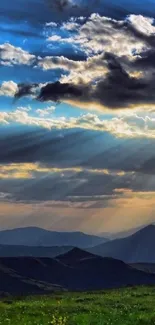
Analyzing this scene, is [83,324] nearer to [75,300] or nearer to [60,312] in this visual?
[60,312]

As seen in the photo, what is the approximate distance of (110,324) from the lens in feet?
94.5

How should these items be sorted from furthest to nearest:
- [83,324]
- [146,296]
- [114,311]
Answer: [146,296], [114,311], [83,324]

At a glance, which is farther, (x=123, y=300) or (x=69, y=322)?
(x=123, y=300)

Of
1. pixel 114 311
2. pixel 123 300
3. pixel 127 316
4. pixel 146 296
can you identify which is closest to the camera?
pixel 127 316

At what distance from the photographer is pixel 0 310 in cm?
3591

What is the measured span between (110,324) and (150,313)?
4792mm

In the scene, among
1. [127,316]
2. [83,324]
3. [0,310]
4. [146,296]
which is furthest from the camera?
[146,296]

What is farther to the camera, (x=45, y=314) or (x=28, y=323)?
(x=45, y=314)

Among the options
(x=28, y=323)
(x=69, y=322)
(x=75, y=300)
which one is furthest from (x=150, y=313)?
(x=75, y=300)

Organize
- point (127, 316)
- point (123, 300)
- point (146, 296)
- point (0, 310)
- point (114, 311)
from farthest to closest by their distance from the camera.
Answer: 1. point (146, 296)
2. point (123, 300)
3. point (0, 310)
4. point (114, 311)
5. point (127, 316)

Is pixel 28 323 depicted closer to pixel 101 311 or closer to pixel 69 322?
pixel 69 322

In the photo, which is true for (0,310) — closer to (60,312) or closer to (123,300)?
(60,312)

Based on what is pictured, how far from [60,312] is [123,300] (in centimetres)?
974

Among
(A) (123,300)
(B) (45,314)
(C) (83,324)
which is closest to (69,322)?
(C) (83,324)
